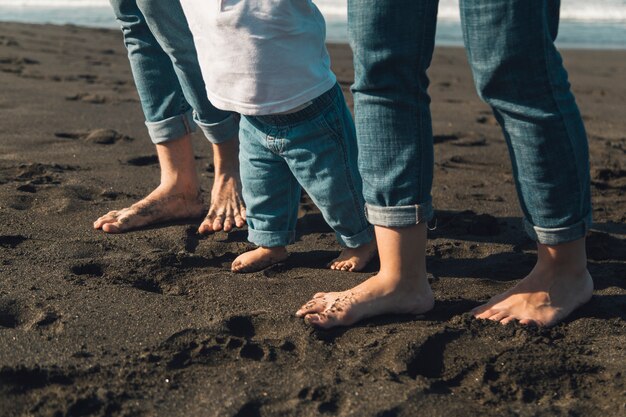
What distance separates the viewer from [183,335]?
2.29 metres

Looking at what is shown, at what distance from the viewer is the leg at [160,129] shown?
332 cm

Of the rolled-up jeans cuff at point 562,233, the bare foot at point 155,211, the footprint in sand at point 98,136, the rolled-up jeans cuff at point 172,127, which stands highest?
the rolled-up jeans cuff at point 562,233

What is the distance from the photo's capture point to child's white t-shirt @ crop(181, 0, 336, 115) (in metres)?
2.60

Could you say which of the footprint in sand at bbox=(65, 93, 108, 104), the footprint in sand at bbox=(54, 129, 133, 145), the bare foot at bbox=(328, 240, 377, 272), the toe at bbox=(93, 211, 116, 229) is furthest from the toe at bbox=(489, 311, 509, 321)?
the footprint in sand at bbox=(65, 93, 108, 104)

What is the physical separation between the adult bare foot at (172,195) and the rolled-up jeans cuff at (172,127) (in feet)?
0.07

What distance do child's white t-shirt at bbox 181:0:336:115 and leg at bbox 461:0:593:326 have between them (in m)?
0.60

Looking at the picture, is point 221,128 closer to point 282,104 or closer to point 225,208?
point 225,208

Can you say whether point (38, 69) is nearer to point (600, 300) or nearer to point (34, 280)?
point (34, 280)

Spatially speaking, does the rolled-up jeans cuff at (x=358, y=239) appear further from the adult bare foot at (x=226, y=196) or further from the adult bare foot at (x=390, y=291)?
the adult bare foot at (x=226, y=196)

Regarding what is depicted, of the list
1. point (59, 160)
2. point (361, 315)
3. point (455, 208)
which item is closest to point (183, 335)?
point (361, 315)

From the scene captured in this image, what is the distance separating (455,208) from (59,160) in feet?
5.98

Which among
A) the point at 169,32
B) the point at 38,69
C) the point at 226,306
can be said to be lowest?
the point at 38,69

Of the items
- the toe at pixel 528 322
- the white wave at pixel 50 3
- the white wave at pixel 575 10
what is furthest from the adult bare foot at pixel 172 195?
the white wave at pixel 50 3

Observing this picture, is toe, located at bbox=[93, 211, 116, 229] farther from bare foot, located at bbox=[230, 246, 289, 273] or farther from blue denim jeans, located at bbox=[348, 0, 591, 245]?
blue denim jeans, located at bbox=[348, 0, 591, 245]
